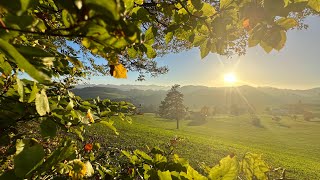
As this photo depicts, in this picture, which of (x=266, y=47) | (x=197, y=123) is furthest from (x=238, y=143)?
(x=266, y=47)

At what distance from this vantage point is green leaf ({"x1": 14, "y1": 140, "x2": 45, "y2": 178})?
0.78 meters

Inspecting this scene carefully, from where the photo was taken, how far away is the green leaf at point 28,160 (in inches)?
30.6

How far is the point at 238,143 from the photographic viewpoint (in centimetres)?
5584

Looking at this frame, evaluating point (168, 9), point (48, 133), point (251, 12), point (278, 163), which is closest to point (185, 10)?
point (168, 9)

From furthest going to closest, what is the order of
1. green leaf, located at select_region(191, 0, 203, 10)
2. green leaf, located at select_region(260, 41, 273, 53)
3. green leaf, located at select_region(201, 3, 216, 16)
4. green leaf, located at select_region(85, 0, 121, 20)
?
green leaf, located at select_region(201, 3, 216, 16) → green leaf, located at select_region(191, 0, 203, 10) → green leaf, located at select_region(260, 41, 273, 53) → green leaf, located at select_region(85, 0, 121, 20)

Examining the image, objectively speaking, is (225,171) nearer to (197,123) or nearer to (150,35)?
(150,35)

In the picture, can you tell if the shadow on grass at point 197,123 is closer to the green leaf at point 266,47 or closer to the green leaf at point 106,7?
the green leaf at point 266,47

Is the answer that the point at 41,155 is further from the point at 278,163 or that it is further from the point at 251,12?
the point at 278,163

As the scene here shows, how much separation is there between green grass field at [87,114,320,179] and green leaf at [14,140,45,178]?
272cm

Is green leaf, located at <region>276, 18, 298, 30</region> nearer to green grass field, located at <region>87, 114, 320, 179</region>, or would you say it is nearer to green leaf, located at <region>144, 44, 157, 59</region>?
green leaf, located at <region>144, 44, 157, 59</region>

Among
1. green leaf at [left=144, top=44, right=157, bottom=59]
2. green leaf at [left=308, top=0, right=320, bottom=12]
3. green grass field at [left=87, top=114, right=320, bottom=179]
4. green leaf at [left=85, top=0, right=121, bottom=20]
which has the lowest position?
green grass field at [left=87, top=114, right=320, bottom=179]

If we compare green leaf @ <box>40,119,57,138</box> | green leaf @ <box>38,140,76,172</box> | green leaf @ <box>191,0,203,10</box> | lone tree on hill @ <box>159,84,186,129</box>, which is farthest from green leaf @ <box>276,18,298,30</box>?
lone tree on hill @ <box>159,84,186,129</box>

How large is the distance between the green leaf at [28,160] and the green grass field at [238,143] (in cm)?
272

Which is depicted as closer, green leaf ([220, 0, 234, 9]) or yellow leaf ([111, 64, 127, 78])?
yellow leaf ([111, 64, 127, 78])
